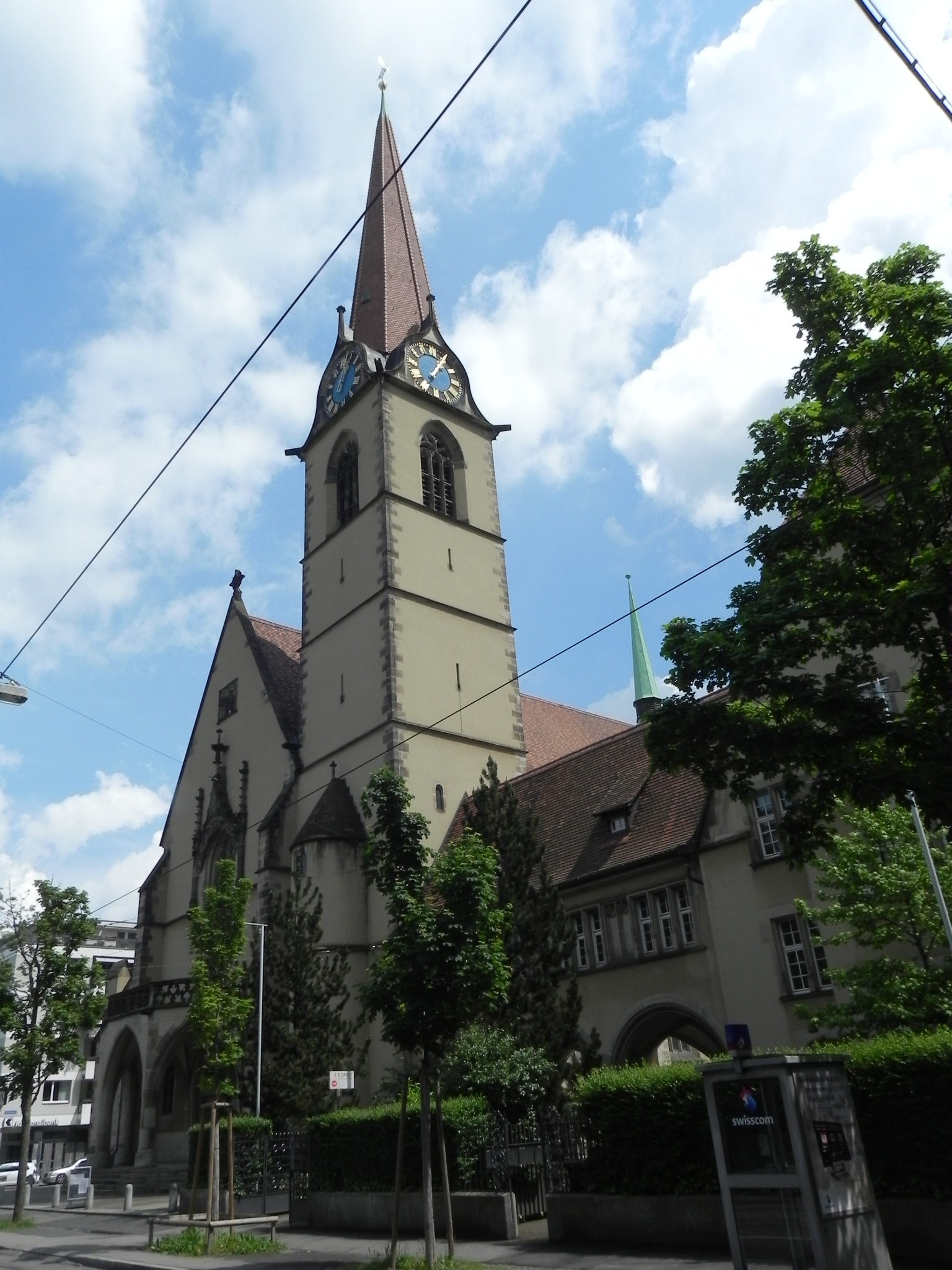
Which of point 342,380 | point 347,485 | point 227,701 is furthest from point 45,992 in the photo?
point 342,380

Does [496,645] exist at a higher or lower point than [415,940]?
higher

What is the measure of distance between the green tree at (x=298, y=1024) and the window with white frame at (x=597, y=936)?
5.58m

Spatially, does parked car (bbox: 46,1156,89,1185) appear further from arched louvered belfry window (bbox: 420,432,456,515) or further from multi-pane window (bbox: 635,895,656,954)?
arched louvered belfry window (bbox: 420,432,456,515)

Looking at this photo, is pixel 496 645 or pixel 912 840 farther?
pixel 496 645

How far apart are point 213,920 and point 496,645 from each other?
62.5ft

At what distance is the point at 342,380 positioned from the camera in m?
39.6

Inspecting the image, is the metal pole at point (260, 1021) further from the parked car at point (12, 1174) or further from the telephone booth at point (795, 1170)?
the parked car at point (12, 1174)

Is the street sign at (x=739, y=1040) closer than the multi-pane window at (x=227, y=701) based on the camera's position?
Yes

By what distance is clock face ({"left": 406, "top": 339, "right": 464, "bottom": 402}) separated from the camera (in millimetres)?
38375

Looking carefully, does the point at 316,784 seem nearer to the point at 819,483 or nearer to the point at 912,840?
the point at 912,840

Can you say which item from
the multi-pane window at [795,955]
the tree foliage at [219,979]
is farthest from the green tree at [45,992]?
the multi-pane window at [795,955]

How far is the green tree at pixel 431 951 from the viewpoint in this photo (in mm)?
11844

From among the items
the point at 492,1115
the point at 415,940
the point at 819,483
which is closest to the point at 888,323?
the point at 819,483

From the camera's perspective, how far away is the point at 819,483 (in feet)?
38.5
